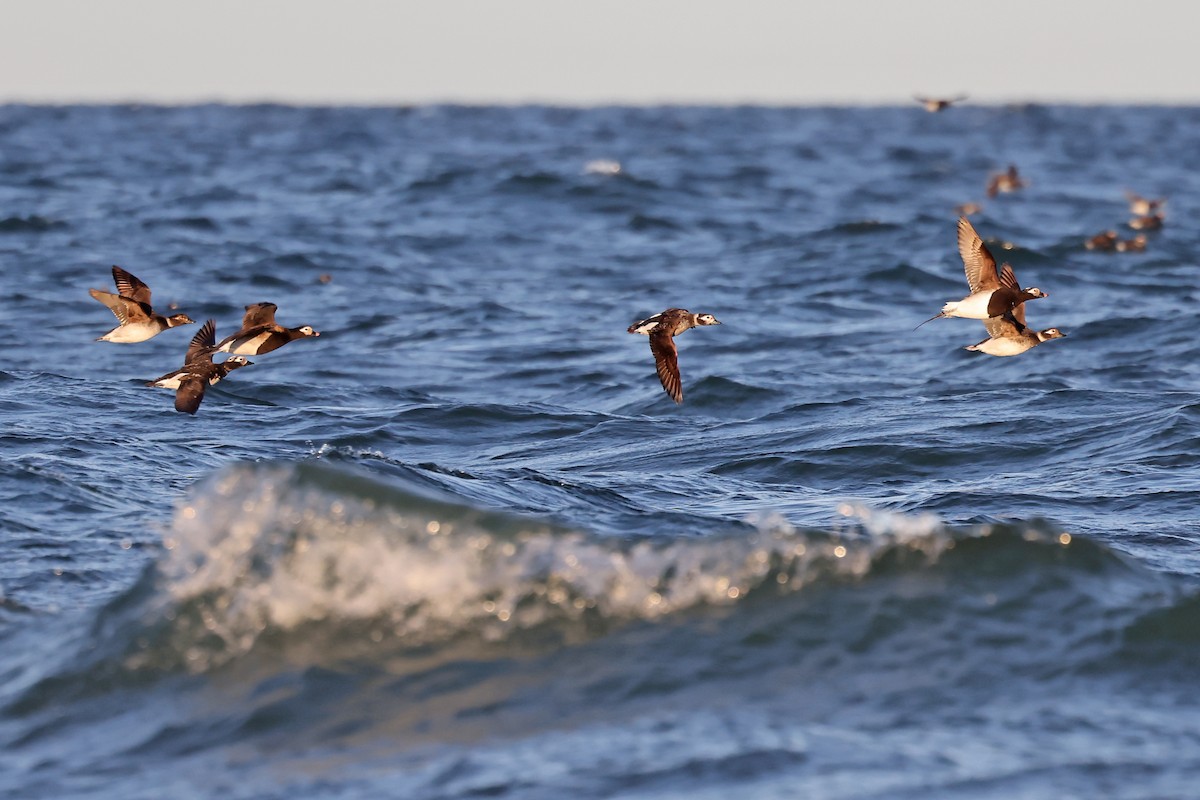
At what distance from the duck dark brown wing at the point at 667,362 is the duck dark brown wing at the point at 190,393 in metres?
3.72

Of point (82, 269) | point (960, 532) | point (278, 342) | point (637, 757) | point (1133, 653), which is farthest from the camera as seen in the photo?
point (82, 269)

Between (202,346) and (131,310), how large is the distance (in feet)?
3.67

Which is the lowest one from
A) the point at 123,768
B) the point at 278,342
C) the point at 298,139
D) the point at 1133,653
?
the point at 123,768

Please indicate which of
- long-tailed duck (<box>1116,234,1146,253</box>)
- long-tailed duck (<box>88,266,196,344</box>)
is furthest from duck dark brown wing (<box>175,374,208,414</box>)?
long-tailed duck (<box>1116,234,1146,253</box>)

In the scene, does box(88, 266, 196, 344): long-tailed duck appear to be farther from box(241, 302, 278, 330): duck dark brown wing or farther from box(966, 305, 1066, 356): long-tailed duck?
box(966, 305, 1066, 356): long-tailed duck

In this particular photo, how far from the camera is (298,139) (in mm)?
59875

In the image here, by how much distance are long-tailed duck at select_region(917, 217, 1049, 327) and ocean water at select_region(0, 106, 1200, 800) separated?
143 centimetres

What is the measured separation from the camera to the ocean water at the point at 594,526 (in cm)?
726

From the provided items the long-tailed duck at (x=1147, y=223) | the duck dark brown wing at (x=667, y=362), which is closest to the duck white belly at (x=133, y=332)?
the duck dark brown wing at (x=667, y=362)

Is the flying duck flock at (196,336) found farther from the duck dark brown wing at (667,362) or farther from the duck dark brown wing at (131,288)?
the duck dark brown wing at (667,362)

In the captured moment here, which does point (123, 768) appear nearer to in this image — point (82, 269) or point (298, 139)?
point (82, 269)

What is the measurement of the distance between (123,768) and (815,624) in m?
3.50

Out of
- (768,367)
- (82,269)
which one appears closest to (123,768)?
(768,367)

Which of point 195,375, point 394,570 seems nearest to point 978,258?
point 195,375
